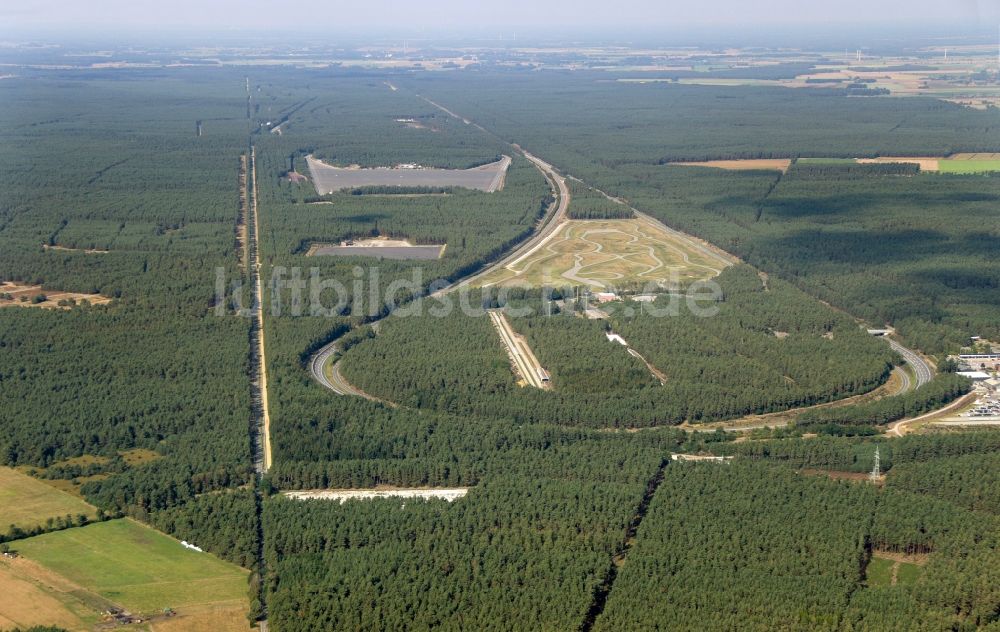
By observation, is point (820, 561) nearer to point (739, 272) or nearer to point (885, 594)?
point (885, 594)

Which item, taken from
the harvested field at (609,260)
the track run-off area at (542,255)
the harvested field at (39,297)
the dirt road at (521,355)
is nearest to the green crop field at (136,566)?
the track run-off area at (542,255)

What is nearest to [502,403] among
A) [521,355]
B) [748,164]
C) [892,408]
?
[521,355]

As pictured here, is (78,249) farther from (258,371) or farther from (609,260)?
(609,260)

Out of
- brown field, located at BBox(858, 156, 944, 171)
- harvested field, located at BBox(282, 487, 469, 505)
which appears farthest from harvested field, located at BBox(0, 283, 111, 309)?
brown field, located at BBox(858, 156, 944, 171)

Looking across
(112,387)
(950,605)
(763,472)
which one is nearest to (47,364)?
(112,387)

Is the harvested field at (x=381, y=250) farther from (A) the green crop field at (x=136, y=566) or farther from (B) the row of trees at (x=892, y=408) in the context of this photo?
(A) the green crop field at (x=136, y=566)
